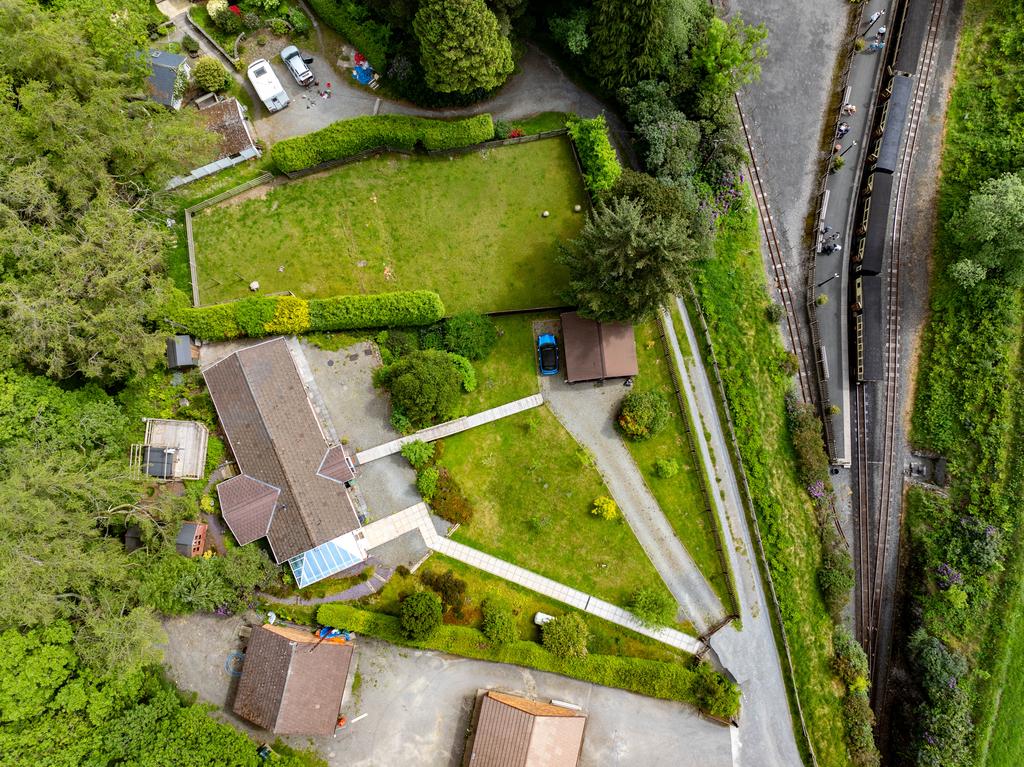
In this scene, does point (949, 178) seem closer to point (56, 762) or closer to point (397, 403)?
point (397, 403)

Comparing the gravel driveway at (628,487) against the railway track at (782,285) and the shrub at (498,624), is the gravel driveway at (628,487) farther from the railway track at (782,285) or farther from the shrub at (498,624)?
the railway track at (782,285)

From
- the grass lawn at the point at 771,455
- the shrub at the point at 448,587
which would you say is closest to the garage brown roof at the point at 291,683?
the shrub at the point at 448,587

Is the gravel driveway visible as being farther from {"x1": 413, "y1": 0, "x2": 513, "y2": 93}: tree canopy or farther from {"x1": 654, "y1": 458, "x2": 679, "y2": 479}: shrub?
{"x1": 413, "y1": 0, "x2": 513, "y2": 93}: tree canopy

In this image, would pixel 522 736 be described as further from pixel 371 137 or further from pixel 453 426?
pixel 371 137

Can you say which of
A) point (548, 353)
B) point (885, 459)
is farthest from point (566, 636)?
point (885, 459)

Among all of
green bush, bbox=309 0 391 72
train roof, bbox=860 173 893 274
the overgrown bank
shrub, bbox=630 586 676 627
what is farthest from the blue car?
the overgrown bank
